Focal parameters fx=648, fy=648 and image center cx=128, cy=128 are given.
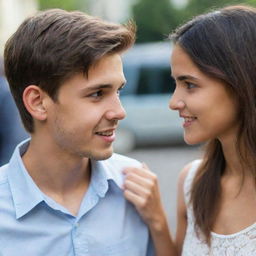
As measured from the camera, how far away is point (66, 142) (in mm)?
2514

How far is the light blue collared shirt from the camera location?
2.39m

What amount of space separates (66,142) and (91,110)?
16cm

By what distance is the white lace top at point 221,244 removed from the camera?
252 cm

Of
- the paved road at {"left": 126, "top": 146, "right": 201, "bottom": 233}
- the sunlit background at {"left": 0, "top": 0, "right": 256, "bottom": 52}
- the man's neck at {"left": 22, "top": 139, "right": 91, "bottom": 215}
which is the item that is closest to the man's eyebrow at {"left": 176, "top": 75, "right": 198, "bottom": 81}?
the man's neck at {"left": 22, "top": 139, "right": 91, "bottom": 215}

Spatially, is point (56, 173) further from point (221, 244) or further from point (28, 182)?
point (221, 244)

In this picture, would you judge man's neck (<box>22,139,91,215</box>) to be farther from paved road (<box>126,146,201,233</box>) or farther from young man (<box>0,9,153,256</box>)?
paved road (<box>126,146,201,233</box>)

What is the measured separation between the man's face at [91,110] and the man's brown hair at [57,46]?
0.04m

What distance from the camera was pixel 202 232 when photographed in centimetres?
A: 269

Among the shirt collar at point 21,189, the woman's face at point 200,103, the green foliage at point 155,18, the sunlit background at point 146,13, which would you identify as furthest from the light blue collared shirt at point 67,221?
the green foliage at point 155,18

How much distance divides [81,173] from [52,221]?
27cm

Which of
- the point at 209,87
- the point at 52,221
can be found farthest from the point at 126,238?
the point at 209,87

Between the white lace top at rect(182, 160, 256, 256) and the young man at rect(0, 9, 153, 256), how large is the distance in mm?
212

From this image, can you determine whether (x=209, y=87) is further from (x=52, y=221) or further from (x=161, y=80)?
(x=161, y=80)

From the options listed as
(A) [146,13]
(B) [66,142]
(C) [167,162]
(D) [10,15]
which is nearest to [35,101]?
(B) [66,142]
